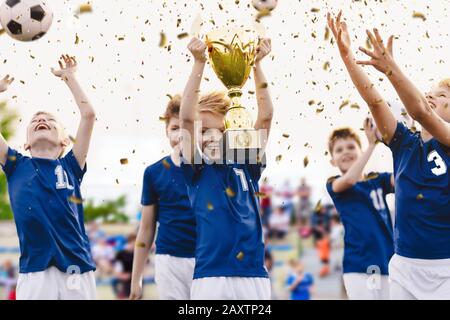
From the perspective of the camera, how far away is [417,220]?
20.8ft

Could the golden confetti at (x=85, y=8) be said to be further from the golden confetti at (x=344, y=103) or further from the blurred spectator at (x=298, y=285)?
the blurred spectator at (x=298, y=285)

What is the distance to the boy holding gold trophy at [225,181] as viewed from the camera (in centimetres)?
630

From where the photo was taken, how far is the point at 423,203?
6340 millimetres

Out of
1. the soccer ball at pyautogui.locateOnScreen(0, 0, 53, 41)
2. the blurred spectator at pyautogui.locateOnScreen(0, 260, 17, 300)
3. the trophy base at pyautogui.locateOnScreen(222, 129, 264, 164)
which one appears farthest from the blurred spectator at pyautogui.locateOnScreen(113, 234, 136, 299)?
the trophy base at pyautogui.locateOnScreen(222, 129, 264, 164)

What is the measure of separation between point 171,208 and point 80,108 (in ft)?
4.19

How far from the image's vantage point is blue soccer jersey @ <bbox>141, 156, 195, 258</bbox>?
8.02 m

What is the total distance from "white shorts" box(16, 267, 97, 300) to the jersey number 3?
8.91ft

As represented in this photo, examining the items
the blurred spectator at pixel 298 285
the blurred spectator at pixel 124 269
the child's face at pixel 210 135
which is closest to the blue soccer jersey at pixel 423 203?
the child's face at pixel 210 135

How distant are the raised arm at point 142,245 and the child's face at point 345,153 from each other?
6.32 feet

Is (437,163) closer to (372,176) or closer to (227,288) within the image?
(227,288)

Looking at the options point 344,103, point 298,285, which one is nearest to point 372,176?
point 344,103

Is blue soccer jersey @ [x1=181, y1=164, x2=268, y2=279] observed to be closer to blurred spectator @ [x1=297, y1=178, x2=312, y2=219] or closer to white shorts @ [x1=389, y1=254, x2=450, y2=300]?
white shorts @ [x1=389, y1=254, x2=450, y2=300]

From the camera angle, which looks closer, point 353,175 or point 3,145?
point 3,145

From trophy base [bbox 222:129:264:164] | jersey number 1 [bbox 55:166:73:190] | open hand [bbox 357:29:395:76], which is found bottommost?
jersey number 1 [bbox 55:166:73:190]
